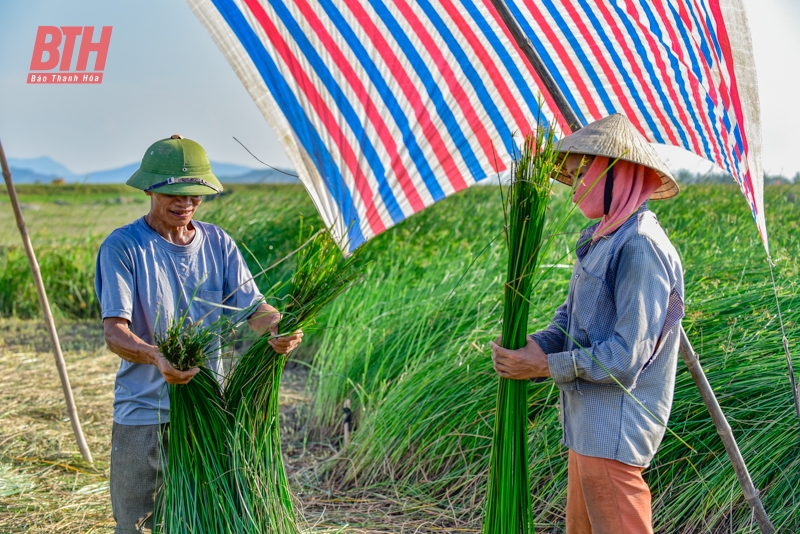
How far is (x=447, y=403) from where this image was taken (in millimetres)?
3375

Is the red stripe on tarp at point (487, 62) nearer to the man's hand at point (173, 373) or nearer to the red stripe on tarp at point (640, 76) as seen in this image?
the red stripe on tarp at point (640, 76)

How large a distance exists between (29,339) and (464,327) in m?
4.31

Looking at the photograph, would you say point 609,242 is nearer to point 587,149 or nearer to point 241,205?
point 587,149

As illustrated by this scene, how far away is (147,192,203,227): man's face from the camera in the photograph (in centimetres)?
225

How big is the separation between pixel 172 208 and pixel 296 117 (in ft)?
2.11

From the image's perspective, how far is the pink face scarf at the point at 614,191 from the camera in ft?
6.29

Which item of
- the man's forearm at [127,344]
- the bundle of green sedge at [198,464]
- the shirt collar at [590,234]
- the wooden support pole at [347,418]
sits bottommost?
the wooden support pole at [347,418]

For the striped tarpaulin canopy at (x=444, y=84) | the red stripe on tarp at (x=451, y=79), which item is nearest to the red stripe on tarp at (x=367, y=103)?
the striped tarpaulin canopy at (x=444, y=84)

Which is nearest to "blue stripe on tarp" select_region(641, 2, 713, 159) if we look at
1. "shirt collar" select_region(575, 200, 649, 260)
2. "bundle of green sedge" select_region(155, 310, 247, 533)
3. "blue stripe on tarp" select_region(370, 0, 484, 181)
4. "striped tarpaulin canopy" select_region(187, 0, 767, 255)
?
"striped tarpaulin canopy" select_region(187, 0, 767, 255)

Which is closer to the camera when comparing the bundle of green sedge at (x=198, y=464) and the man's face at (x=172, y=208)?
the bundle of green sedge at (x=198, y=464)

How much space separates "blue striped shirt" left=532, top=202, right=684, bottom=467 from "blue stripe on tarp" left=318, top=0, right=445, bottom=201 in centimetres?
106

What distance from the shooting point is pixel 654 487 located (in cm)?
281

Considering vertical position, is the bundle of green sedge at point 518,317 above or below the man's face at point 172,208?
below

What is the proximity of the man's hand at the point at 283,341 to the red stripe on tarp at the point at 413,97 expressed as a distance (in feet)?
3.49
